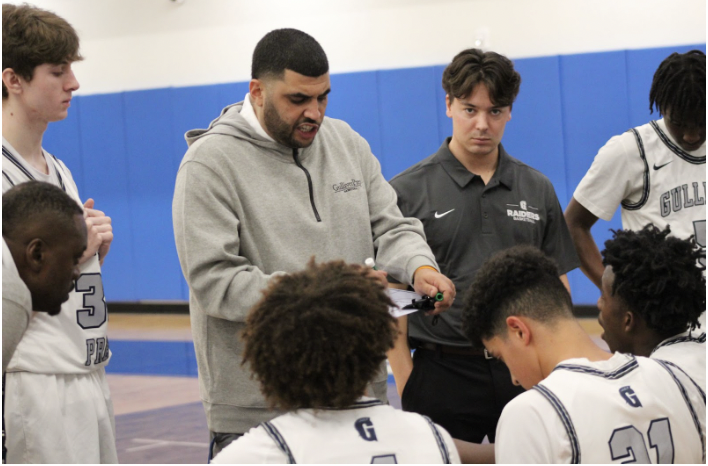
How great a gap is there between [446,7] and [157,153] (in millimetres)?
3814

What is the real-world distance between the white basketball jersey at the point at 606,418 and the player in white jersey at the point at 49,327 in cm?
121

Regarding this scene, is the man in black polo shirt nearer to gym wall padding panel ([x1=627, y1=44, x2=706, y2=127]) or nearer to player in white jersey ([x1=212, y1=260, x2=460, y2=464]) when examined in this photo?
player in white jersey ([x1=212, y1=260, x2=460, y2=464])

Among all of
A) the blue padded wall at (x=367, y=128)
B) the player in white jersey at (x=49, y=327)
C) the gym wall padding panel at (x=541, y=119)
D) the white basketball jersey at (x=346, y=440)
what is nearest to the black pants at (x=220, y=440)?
the player in white jersey at (x=49, y=327)

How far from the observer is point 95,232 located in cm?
226

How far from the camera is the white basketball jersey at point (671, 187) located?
2738mm

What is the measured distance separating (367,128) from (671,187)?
5917 mm

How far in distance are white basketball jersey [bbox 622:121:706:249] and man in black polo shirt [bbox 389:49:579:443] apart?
32 cm

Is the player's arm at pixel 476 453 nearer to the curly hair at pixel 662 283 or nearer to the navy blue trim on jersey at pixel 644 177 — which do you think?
the curly hair at pixel 662 283

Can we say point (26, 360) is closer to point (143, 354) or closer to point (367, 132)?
point (143, 354)

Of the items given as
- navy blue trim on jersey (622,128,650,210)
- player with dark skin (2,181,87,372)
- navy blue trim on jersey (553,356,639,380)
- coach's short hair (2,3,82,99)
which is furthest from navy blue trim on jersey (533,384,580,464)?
coach's short hair (2,3,82,99)

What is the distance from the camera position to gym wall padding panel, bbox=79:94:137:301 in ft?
31.4

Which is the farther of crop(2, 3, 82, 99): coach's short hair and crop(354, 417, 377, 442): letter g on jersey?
crop(2, 3, 82, 99): coach's short hair

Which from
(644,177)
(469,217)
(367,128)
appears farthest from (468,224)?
(367,128)

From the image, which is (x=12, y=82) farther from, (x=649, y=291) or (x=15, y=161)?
(x=649, y=291)
